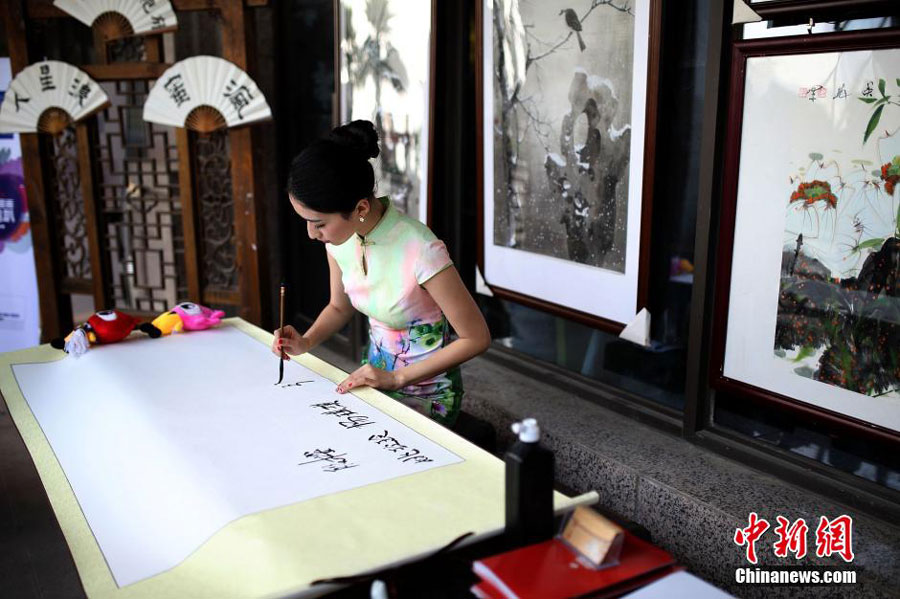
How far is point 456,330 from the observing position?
7.21 ft

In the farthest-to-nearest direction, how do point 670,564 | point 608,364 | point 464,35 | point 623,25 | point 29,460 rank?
1. point 464,35
2. point 608,364
3. point 623,25
4. point 29,460
5. point 670,564

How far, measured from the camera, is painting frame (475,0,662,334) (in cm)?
242

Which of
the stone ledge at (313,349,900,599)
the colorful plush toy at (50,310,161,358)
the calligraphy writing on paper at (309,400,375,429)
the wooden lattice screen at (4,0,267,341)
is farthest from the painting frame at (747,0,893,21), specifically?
the wooden lattice screen at (4,0,267,341)

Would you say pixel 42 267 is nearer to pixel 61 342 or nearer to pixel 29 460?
pixel 61 342

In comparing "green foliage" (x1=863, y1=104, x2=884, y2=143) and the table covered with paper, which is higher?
"green foliage" (x1=863, y1=104, x2=884, y2=143)

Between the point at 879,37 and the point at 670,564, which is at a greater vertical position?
the point at 879,37

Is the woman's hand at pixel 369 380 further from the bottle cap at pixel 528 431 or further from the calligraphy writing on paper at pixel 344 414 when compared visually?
the bottle cap at pixel 528 431

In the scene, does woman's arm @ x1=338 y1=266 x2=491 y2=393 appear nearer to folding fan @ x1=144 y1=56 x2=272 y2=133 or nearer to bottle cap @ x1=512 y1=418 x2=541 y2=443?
bottle cap @ x1=512 y1=418 x2=541 y2=443

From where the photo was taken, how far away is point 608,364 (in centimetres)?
295

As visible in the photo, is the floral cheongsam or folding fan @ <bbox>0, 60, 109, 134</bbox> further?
folding fan @ <bbox>0, 60, 109, 134</bbox>

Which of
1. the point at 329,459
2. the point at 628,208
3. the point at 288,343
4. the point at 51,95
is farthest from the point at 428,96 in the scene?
the point at 51,95

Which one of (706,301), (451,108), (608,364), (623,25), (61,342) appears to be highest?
(623,25)

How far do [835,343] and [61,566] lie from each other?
182 centimetres

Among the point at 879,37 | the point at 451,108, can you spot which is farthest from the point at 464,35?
the point at 879,37
